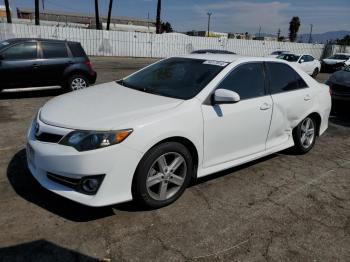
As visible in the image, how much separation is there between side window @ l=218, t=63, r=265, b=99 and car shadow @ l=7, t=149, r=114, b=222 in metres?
1.95

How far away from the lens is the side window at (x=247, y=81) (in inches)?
160

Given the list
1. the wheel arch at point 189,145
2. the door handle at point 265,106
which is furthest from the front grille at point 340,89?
the wheel arch at point 189,145

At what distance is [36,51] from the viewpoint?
8969 millimetres

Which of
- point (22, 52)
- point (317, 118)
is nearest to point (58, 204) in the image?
point (317, 118)

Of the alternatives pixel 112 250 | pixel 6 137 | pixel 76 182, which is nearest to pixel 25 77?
pixel 6 137

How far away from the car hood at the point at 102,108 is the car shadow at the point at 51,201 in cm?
83

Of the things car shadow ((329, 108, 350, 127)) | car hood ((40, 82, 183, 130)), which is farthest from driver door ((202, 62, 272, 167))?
car shadow ((329, 108, 350, 127))

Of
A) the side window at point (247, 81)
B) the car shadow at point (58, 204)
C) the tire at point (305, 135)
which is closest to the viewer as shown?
the car shadow at point (58, 204)

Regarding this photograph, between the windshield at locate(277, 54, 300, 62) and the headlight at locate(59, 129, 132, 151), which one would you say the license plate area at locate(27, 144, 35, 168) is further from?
the windshield at locate(277, 54, 300, 62)

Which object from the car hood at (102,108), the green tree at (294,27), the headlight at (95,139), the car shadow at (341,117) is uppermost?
the green tree at (294,27)

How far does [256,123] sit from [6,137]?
3981 mm

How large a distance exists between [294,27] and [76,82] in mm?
82940

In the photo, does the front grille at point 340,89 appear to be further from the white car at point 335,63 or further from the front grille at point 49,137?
the white car at point 335,63

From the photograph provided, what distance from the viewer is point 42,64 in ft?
29.4
